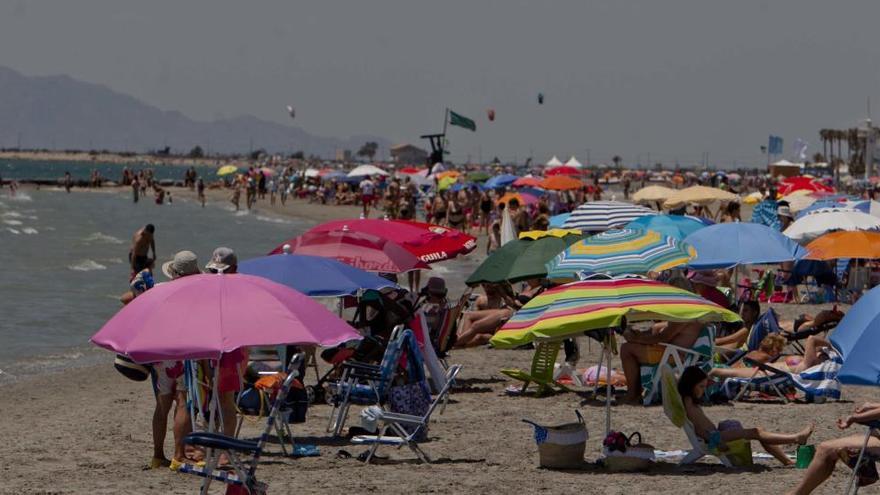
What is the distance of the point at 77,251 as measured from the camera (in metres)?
35.9

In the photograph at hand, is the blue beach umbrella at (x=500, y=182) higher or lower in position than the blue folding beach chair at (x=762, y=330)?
higher

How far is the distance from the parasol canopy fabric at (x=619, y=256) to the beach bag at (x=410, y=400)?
209 cm

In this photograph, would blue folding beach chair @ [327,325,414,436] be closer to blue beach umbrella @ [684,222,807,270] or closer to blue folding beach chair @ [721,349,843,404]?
blue folding beach chair @ [721,349,843,404]

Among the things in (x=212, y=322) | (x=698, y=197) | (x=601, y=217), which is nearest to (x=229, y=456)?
(x=212, y=322)

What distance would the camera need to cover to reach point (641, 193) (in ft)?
87.3

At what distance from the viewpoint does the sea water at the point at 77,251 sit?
56.6ft

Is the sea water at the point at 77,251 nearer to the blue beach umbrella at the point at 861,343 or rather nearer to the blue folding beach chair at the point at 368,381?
the blue folding beach chair at the point at 368,381

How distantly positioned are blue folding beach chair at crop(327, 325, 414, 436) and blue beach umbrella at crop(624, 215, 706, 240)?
20.9ft

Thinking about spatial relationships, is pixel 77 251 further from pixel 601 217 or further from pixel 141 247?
pixel 601 217

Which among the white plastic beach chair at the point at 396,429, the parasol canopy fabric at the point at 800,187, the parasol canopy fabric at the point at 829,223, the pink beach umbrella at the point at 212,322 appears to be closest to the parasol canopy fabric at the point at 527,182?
the parasol canopy fabric at the point at 800,187

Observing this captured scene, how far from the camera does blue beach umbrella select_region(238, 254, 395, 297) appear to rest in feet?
31.4

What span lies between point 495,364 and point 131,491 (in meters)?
6.36

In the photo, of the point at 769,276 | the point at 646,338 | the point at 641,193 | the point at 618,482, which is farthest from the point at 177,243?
the point at 618,482

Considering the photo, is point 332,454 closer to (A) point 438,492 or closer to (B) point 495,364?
(A) point 438,492
